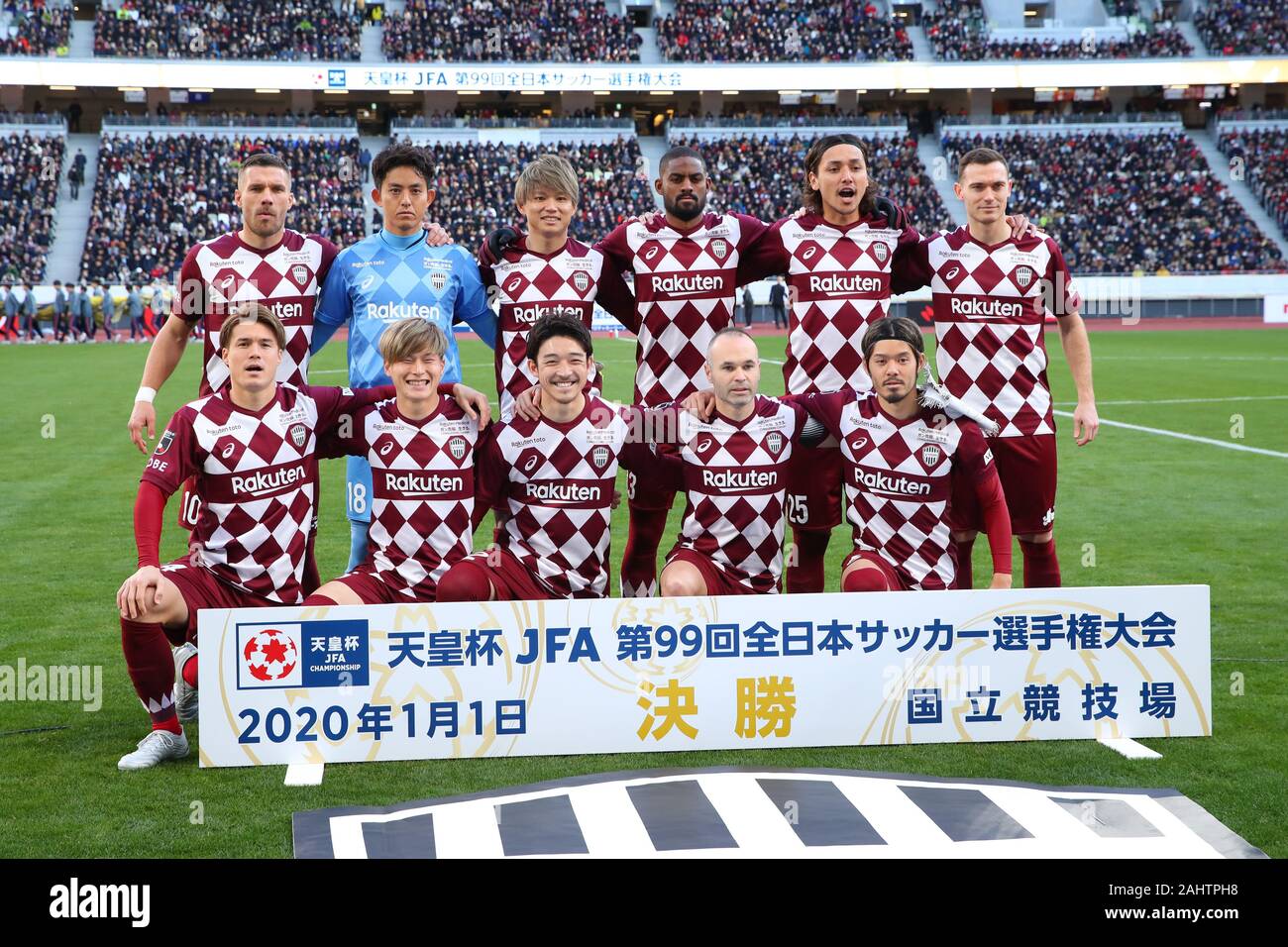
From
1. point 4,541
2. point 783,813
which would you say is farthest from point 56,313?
point 783,813

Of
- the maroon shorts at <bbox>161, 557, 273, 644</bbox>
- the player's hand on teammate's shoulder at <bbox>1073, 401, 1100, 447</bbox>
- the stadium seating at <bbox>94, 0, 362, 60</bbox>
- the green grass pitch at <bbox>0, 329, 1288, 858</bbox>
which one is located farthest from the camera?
the stadium seating at <bbox>94, 0, 362, 60</bbox>

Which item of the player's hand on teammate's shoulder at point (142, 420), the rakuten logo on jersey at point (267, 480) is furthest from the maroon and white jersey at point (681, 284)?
the player's hand on teammate's shoulder at point (142, 420)

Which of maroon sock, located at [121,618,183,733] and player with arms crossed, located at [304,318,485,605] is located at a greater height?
player with arms crossed, located at [304,318,485,605]

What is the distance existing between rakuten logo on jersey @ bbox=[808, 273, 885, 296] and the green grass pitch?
210cm

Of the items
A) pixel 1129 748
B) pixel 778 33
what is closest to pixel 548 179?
pixel 1129 748

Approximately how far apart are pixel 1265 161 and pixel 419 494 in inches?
1746

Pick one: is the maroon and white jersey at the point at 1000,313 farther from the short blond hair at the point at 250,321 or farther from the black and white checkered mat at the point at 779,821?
the short blond hair at the point at 250,321

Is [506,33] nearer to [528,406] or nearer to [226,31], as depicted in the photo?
[226,31]

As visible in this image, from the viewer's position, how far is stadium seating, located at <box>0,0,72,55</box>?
41.2 meters

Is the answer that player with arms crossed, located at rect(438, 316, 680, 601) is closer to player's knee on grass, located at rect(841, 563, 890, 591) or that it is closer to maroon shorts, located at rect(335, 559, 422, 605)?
maroon shorts, located at rect(335, 559, 422, 605)

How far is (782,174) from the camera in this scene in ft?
139

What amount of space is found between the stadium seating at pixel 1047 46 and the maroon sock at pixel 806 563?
141 feet

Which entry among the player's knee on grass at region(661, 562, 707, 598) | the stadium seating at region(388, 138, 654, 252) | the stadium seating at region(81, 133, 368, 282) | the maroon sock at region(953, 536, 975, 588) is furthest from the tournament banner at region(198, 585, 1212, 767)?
the stadium seating at region(388, 138, 654, 252)

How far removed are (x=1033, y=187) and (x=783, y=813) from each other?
1631 inches
